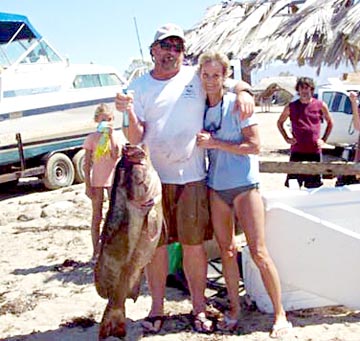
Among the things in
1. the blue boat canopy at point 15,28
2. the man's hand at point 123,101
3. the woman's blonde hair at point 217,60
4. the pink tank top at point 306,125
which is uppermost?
the blue boat canopy at point 15,28

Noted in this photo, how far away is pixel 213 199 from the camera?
13.7 ft

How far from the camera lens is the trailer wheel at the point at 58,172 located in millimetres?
12008

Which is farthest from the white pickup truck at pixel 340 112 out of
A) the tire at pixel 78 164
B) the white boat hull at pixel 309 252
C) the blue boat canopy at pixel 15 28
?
the white boat hull at pixel 309 252

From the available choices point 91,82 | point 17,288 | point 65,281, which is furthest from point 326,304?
point 91,82

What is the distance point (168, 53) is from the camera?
13.0 ft

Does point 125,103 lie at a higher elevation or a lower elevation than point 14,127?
higher

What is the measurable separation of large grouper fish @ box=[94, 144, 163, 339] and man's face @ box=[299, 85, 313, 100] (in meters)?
3.27

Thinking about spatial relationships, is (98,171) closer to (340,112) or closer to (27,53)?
(27,53)

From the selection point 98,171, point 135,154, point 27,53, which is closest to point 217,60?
point 135,154

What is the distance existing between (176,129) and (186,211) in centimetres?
57

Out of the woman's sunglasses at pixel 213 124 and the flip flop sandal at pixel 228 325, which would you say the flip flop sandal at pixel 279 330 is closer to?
the flip flop sandal at pixel 228 325

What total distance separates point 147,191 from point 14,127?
27.9 feet

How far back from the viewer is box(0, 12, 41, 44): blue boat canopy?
42.4 ft

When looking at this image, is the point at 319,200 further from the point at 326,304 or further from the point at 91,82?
the point at 91,82
